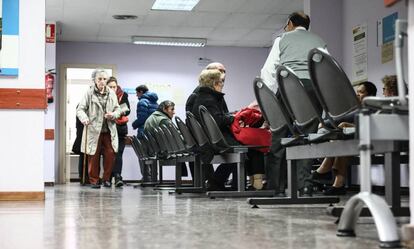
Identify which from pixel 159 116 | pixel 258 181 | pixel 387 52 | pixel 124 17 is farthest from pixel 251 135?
pixel 124 17

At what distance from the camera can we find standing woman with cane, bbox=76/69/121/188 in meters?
6.84

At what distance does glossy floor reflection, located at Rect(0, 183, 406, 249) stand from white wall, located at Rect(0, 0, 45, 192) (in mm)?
1234

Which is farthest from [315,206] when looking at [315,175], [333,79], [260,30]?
[260,30]

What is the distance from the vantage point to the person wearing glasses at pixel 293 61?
4055 mm

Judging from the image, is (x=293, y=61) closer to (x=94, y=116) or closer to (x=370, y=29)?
(x=94, y=116)

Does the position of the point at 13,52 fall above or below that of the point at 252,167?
above

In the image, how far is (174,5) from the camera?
9.01m

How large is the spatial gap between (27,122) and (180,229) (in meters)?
2.66

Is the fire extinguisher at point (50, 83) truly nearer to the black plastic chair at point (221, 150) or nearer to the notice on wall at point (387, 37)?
the notice on wall at point (387, 37)

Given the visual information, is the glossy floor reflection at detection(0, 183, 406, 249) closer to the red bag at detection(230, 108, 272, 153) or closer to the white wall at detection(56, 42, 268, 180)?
the red bag at detection(230, 108, 272, 153)

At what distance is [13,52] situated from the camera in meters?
4.62

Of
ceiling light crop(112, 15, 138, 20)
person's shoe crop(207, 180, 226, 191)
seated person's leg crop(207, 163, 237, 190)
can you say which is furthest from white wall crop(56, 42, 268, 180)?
person's shoe crop(207, 180, 226, 191)

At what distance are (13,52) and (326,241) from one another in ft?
11.0

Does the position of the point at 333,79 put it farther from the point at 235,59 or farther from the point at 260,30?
the point at 235,59
